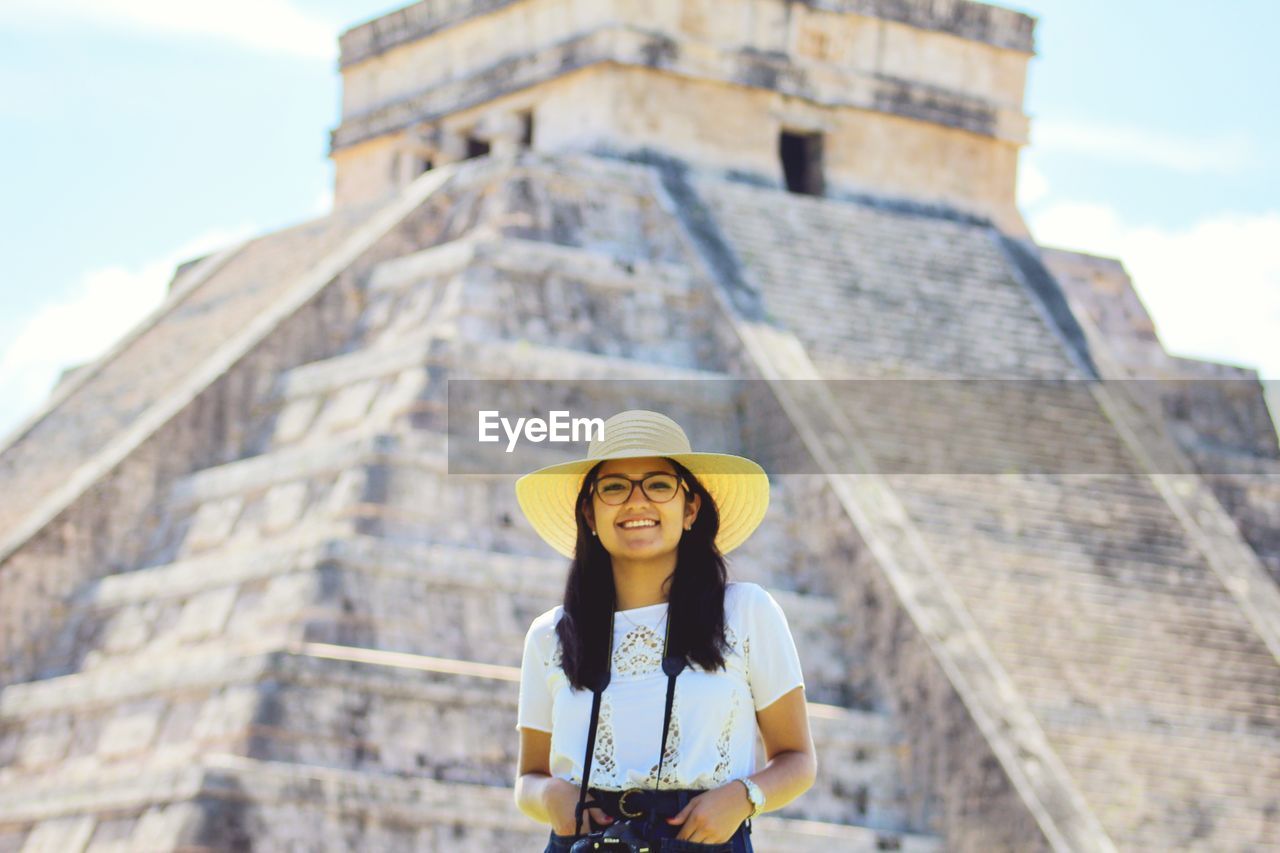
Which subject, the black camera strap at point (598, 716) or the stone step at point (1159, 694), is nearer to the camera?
the black camera strap at point (598, 716)

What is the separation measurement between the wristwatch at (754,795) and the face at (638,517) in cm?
41

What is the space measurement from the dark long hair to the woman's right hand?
159mm

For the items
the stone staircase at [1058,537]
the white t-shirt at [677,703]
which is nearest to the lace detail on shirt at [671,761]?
the white t-shirt at [677,703]

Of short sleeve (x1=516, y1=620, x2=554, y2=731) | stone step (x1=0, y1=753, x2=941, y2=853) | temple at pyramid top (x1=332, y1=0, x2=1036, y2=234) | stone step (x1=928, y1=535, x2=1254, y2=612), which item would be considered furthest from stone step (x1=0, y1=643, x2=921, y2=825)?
short sleeve (x1=516, y1=620, x2=554, y2=731)

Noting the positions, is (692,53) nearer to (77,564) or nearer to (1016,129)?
(1016,129)

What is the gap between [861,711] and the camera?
1086 cm

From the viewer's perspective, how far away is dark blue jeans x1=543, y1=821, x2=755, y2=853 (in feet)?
11.9

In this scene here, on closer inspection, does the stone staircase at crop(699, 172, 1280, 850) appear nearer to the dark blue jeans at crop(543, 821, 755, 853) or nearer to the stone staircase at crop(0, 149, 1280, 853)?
the stone staircase at crop(0, 149, 1280, 853)

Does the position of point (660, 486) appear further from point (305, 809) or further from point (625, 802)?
point (305, 809)

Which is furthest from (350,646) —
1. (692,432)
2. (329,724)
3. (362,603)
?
(692,432)

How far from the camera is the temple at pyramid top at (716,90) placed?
1542cm

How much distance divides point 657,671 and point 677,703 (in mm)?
70

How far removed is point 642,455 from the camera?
388 centimetres

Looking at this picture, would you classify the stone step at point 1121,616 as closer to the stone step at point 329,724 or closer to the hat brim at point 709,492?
the stone step at point 329,724
